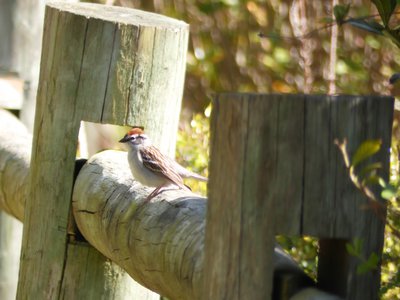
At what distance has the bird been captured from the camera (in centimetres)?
336

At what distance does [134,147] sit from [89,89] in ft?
1.62

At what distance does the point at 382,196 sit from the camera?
1732mm

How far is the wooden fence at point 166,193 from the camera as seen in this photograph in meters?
1.75

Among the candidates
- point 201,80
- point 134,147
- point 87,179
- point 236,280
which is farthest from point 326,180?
point 201,80

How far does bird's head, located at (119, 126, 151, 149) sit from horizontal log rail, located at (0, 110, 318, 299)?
2.3 inches

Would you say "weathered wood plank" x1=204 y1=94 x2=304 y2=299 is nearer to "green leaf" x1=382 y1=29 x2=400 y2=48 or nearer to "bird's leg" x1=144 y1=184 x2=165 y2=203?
"green leaf" x1=382 y1=29 x2=400 y2=48

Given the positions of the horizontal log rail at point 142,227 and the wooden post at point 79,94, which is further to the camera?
the wooden post at point 79,94

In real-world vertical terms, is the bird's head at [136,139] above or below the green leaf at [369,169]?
above

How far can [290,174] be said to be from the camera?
1.75 meters

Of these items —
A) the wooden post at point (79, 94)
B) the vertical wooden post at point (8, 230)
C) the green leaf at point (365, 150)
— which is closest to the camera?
the green leaf at point (365, 150)

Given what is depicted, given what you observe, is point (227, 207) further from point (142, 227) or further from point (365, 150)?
point (142, 227)

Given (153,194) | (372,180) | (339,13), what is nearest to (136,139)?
(153,194)

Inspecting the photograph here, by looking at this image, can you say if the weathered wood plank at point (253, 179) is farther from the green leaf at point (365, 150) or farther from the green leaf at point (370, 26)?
the green leaf at point (370, 26)

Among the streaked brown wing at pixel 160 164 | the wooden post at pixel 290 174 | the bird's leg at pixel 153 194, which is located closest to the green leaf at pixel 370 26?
the wooden post at pixel 290 174
